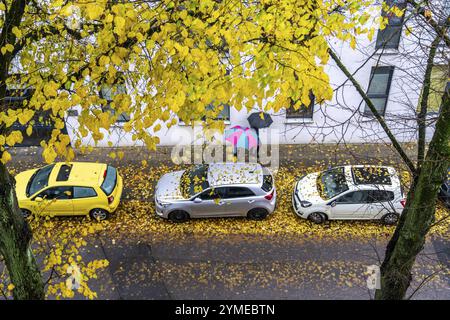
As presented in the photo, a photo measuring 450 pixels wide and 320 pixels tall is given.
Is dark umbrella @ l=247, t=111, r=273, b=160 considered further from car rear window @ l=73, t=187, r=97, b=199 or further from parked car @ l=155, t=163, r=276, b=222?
car rear window @ l=73, t=187, r=97, b=199

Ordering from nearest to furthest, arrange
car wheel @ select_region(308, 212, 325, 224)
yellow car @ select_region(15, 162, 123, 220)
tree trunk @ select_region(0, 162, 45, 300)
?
tree trunk @ select_region(0, 162, 45, 300)
yellow car @ select_region(15, 162, 123, 220)
car wheel @ select_region(308, 212, 325, 224)

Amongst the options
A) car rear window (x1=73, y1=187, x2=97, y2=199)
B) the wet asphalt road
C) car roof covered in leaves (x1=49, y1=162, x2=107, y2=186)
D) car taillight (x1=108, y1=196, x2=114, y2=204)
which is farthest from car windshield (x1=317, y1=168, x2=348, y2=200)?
car rear window (x1=73, y1=187, x2=97, y2=199)

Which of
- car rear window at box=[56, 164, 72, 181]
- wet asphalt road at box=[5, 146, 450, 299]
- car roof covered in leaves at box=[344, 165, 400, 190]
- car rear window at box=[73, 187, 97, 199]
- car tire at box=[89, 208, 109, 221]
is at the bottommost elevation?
wet asphalt road at box=[5, 146, 450, 299]

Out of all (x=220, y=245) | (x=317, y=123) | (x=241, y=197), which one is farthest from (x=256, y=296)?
(x=317, y=123)

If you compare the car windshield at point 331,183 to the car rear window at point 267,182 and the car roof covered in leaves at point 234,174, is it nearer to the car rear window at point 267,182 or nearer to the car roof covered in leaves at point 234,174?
the car rear window at point 267,182

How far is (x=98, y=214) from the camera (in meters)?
12.1

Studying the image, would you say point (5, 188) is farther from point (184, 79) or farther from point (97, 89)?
point (184, 79)

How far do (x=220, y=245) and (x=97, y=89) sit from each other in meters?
6.23

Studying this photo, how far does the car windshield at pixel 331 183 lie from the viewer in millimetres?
11678

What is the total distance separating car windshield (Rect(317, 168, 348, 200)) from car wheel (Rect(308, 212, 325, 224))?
1.73 feet

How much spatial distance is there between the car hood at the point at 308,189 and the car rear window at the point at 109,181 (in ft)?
17.7

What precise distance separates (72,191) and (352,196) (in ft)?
25.3

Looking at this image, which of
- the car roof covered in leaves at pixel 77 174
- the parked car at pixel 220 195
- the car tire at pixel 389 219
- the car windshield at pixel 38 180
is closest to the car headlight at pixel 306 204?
the parked car at pixel 220 195

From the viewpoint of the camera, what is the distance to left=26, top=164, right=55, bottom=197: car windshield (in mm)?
11742
